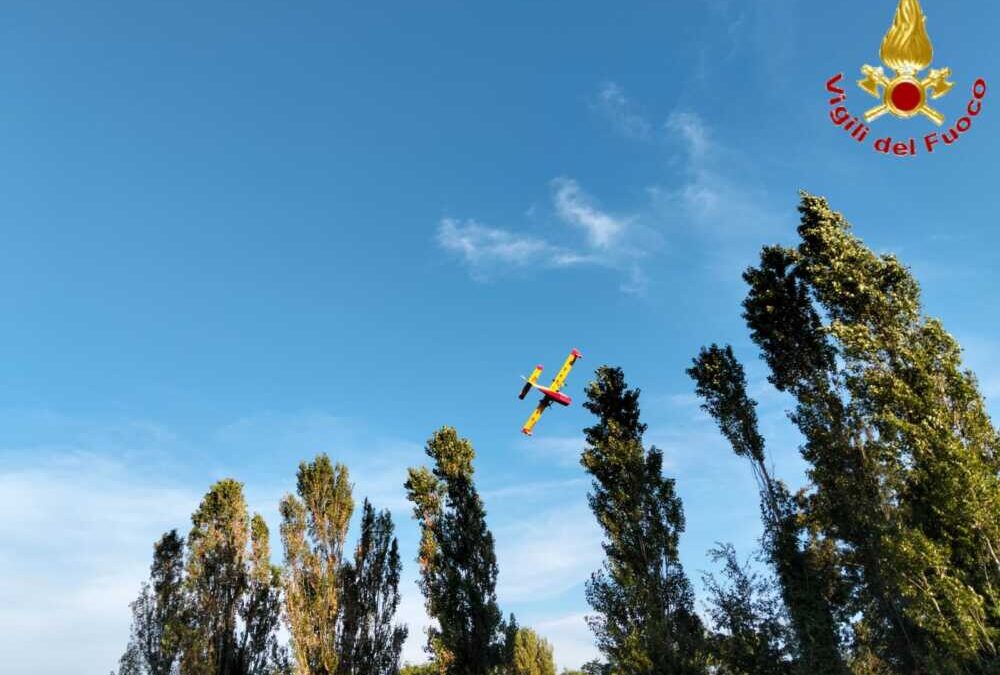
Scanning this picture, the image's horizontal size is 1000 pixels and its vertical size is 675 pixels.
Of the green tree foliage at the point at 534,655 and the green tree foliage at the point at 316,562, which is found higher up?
the green tree foliage at the point at 316,562

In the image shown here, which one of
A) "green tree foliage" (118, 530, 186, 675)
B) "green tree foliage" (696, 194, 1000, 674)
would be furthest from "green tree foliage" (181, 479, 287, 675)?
"green tree foliage" (696, 194, 1000, 674)

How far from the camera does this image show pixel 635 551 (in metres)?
24.4

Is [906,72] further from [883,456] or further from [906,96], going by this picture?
[883,456]

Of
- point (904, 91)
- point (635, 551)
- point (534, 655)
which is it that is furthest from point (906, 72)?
point (534, 655)

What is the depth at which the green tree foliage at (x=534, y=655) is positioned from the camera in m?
46.8

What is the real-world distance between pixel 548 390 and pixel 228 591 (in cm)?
1919

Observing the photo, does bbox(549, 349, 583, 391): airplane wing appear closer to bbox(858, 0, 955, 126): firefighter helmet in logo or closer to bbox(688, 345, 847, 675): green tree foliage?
bbox(688, 345, 847, 675): green tree foliage

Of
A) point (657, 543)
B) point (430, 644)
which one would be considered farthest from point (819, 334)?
point (430, 644)

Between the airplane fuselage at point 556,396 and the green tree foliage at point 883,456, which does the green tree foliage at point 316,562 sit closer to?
the airplane fuselage at point 556,396

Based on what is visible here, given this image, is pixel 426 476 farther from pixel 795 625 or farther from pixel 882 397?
pixel 882 397

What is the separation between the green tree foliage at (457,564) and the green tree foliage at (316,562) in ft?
12.0

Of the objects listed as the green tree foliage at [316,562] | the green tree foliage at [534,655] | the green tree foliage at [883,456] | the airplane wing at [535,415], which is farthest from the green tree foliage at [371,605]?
the green tree foliage at [534,655]

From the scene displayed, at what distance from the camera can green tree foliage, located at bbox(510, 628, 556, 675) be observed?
4681cm

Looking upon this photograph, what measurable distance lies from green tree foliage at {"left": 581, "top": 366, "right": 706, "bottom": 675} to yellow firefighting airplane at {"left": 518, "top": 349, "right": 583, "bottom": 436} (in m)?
3.62
